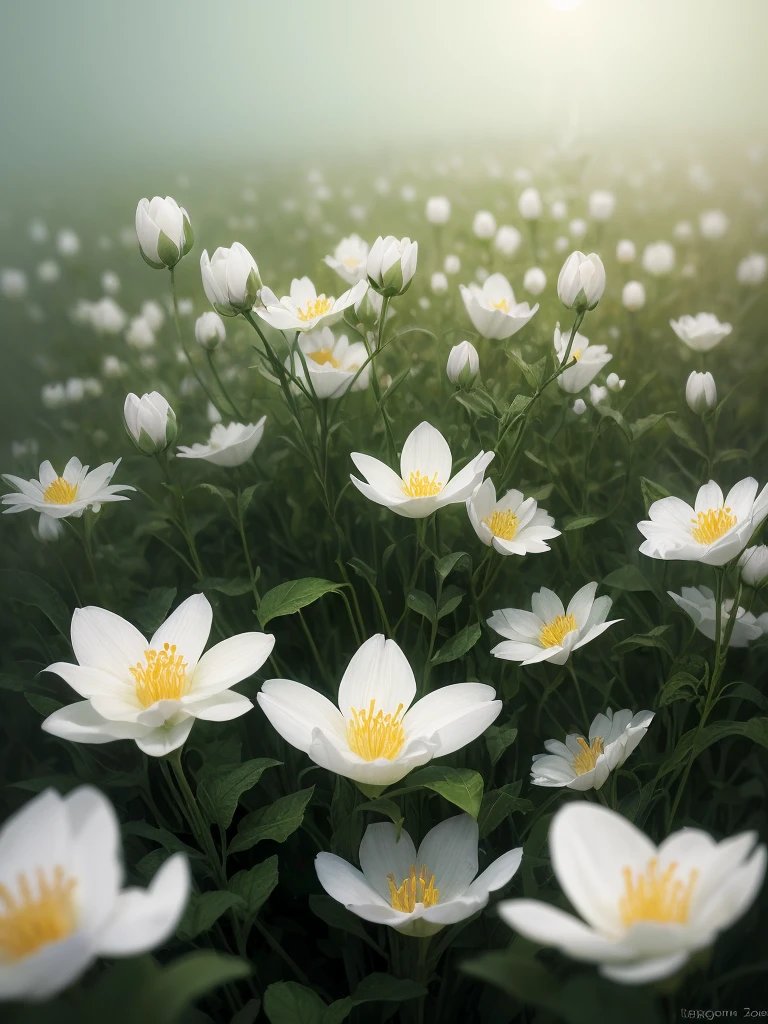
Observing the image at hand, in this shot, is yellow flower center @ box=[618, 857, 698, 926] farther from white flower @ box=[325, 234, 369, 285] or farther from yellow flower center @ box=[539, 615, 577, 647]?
white flower @ box=[325, 234, 369, 285]

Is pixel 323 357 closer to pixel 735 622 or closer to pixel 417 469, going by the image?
pixel 417 469

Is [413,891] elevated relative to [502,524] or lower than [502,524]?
lower

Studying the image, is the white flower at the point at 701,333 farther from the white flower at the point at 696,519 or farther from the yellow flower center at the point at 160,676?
the yellow flower center at the point at 160,676

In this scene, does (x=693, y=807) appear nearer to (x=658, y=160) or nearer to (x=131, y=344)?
(x=131, y=344)

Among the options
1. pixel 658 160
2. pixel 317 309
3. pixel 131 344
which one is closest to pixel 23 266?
pixel 131 344

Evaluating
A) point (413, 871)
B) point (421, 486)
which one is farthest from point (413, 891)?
point (421, 486)

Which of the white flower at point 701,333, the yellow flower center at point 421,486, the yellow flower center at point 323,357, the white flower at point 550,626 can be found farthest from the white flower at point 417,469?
the white flower at point 701,333

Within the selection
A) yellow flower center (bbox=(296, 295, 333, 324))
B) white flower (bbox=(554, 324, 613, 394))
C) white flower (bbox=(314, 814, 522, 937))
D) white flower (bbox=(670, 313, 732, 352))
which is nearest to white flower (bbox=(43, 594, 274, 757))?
white flower (bbox=(314, 814, 522, 937))
